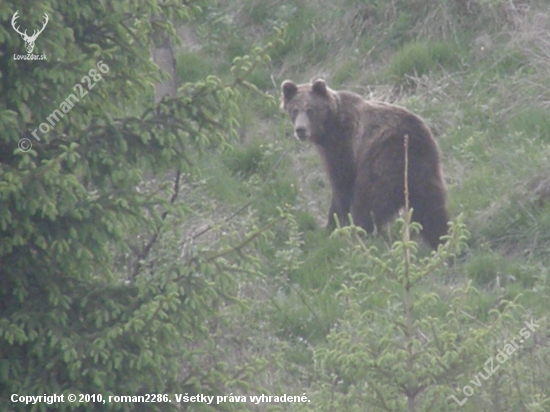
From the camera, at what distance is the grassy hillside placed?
5.26 metres

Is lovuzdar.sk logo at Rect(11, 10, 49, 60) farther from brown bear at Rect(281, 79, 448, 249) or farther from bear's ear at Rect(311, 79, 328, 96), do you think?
bear's ear at Rect(311, 79, 328, 96)

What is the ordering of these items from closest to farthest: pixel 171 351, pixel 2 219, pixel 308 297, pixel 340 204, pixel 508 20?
pixel 2 219
pixel 171 351
pixel 308 297
pixel 340 204
pixel 508 20

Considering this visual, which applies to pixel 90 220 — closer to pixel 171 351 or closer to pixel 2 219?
pixel 2 219

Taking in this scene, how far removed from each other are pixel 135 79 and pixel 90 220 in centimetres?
87

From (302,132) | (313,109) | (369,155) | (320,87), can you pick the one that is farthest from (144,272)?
(320,87)

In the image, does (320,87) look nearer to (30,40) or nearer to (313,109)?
(313,109)

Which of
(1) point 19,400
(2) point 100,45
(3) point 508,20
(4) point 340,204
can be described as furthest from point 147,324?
(3) point 508,20

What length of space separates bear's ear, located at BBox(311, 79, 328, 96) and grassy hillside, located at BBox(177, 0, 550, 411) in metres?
0.94

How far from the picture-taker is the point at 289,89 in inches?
387

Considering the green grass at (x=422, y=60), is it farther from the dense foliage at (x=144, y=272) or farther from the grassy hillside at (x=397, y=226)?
the dense foliage at (x=144, y=272)

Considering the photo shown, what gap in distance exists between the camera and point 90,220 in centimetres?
479

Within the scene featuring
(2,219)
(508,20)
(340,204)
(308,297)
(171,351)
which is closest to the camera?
(2,219)

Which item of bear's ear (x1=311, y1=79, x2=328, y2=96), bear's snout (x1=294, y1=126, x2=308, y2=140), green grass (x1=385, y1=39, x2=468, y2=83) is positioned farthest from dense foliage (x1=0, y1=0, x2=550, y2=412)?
green grass (x1=385, y1=39, x2=468, y2=83)

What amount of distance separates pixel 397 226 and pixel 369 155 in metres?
0.74
